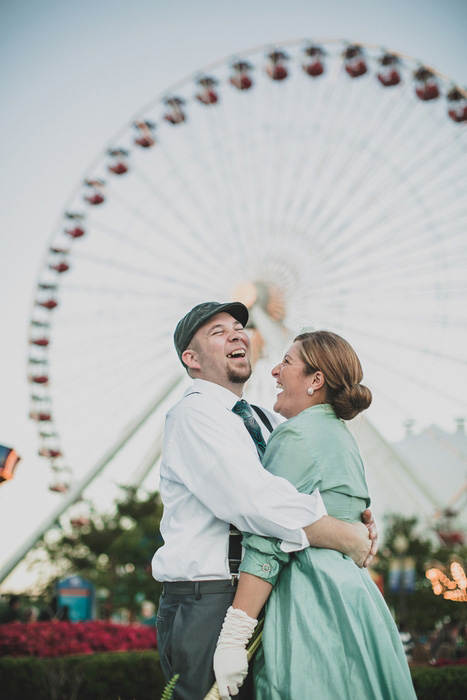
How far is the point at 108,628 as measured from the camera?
949 centimetres

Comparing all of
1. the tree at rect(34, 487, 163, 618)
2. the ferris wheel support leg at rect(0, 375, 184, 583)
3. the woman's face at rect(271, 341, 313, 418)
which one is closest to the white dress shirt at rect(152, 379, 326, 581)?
the woman's face at rect(271, 341, 313, 418)

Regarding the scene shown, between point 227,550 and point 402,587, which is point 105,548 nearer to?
point 402,587

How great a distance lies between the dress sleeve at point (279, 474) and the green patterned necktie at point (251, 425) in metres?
0.25

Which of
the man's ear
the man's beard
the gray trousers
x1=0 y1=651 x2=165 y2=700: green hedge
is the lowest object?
x1=0 y1=651 x2=165 y2=700: green hedge

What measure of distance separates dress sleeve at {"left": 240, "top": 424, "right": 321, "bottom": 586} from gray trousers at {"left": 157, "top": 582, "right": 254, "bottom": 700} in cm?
21

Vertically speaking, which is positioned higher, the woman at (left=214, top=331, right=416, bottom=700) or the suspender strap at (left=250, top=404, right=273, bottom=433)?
the suspender strap at (left=250, top=404, right=273, bottom=433)

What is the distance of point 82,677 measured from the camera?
293 inches

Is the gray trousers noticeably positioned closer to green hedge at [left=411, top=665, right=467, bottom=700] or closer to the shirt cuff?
the shirt cuff

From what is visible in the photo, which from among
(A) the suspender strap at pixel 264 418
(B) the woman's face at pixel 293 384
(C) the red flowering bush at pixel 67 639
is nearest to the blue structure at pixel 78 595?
(C) the red flowering bush at pixel 67 639

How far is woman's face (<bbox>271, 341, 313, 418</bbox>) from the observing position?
329 cm

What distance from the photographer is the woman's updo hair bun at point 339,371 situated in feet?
10.4

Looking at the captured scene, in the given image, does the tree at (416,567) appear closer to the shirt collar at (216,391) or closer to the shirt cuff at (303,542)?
the shirt collar at (216,391)

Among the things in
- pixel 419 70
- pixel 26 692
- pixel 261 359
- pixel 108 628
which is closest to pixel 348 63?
pixel 419 70

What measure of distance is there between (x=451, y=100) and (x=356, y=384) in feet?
49.3
